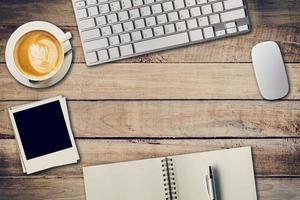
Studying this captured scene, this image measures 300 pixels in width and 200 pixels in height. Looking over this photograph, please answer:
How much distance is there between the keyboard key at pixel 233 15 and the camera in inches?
47.9

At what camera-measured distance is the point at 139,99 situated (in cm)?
124

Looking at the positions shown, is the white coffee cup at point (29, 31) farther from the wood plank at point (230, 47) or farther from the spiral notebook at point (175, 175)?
the spiral notebook at point (175, 175)

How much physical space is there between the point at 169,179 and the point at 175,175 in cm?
1

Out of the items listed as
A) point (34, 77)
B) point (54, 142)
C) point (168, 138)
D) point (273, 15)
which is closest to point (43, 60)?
point (34, 77)

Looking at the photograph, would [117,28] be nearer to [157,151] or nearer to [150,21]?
[150,21]

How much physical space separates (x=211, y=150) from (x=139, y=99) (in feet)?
0.54

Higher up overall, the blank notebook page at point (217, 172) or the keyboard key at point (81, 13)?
the keyboard key at point (81, 13)

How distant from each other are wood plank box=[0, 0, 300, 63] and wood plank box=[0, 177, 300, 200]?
228 mm

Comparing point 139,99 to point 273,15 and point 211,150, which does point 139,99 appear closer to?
point 211,150

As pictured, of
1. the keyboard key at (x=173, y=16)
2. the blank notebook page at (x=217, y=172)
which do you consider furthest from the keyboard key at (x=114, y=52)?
the blank notebook page at (x=217, y=172)

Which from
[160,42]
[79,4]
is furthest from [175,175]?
[79,4]

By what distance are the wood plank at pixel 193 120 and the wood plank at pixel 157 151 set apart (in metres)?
0.01

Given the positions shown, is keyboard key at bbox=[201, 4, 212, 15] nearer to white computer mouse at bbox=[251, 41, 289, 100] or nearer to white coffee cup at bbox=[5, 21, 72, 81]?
white computer mouse at bbox=[251, 41, 289, 100]

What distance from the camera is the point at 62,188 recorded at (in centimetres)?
124
